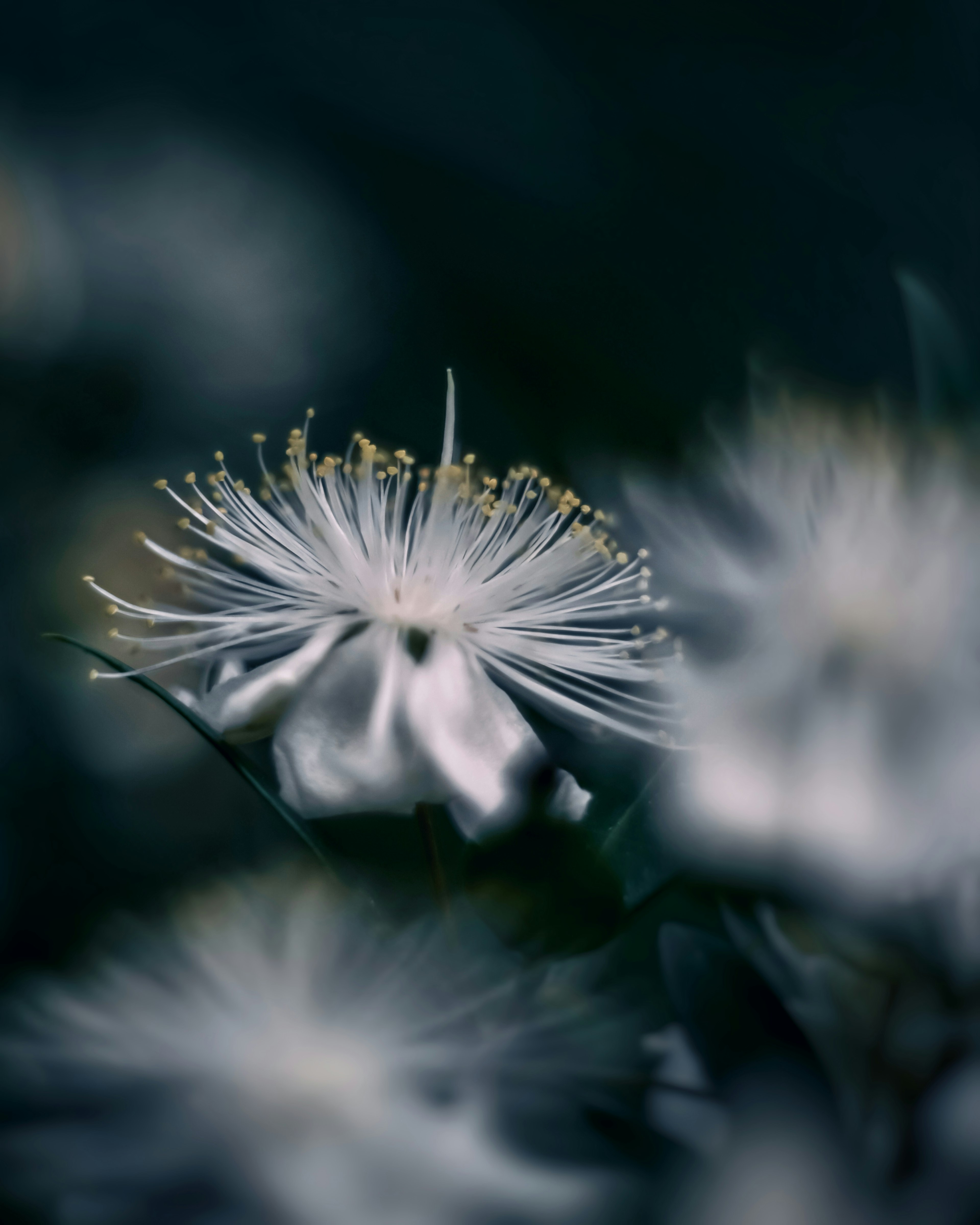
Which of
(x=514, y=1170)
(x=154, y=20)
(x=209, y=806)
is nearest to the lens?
(x=514, y=1170)

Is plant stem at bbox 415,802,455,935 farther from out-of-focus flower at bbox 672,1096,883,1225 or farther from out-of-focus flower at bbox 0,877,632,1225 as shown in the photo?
out-of-focus flower at bbox 672,1096,883,1225

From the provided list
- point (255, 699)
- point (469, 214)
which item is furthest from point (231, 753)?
point (469, 214)

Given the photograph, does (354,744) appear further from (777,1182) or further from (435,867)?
(777,1182)

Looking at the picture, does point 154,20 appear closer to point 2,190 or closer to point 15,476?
point 2,190

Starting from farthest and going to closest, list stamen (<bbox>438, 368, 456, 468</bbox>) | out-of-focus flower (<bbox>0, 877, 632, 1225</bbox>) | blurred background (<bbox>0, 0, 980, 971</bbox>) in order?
blurred background (<bbox>0, 0, 980, 971</bbox>)
stamen (<bbox>438, 368, 456, 468</bbox>)
out-of-focus flower (<bbox>0, 877, 632, 1225</bbox>)

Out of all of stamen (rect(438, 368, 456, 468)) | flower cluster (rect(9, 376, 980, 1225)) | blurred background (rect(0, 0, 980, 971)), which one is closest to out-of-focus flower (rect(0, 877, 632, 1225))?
flower cluster (rect(9, 376, 980, 1225))

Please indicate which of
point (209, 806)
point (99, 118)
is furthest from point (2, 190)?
point (209, 806)
